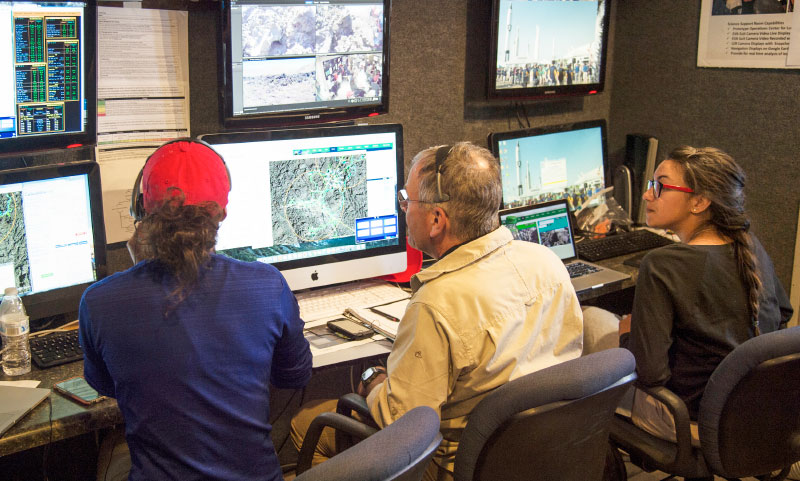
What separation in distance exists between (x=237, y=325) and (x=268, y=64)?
2.86 ft

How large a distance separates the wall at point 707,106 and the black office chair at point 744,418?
43.1 inches

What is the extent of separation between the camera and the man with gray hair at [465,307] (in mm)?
1302

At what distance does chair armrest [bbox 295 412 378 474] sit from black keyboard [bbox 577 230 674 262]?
116cm

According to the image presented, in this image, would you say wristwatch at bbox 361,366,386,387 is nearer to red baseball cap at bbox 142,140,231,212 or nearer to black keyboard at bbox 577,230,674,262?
red baseball cap at bbox 142,140,231,212

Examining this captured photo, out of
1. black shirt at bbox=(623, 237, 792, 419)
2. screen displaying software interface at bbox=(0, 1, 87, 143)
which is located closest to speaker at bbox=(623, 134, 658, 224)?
black shirt at bbox=(623, 237, 792, 419)

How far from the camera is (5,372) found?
150 cm

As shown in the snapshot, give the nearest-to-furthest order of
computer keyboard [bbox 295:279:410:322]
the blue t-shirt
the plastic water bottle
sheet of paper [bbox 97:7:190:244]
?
the blue t-shirt → the plastic water bottle → sheet of paper [bbox 97:7:190:244] → computer keyboard [bbox 295:279:410:322]

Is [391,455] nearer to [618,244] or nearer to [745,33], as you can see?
[618,244]

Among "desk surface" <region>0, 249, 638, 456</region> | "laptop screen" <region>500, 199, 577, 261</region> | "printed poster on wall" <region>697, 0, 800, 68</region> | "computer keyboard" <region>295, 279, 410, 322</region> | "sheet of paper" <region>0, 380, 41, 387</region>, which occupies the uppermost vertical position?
"printed poster on wall" <region>697, 0, 800, 68</region>

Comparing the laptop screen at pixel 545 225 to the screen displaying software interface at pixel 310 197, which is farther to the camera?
the laptop screen at pixel 545 225

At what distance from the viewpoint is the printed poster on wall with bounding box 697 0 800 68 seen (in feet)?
7.77

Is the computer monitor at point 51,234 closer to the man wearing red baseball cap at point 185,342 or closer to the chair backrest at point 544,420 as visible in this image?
the man wearing red baseball cap at point 185,342

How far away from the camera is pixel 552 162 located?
8.15ft

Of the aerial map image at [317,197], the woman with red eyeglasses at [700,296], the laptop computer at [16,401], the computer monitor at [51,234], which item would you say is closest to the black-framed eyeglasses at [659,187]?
the woman with red eyeglasses at [700,296]
